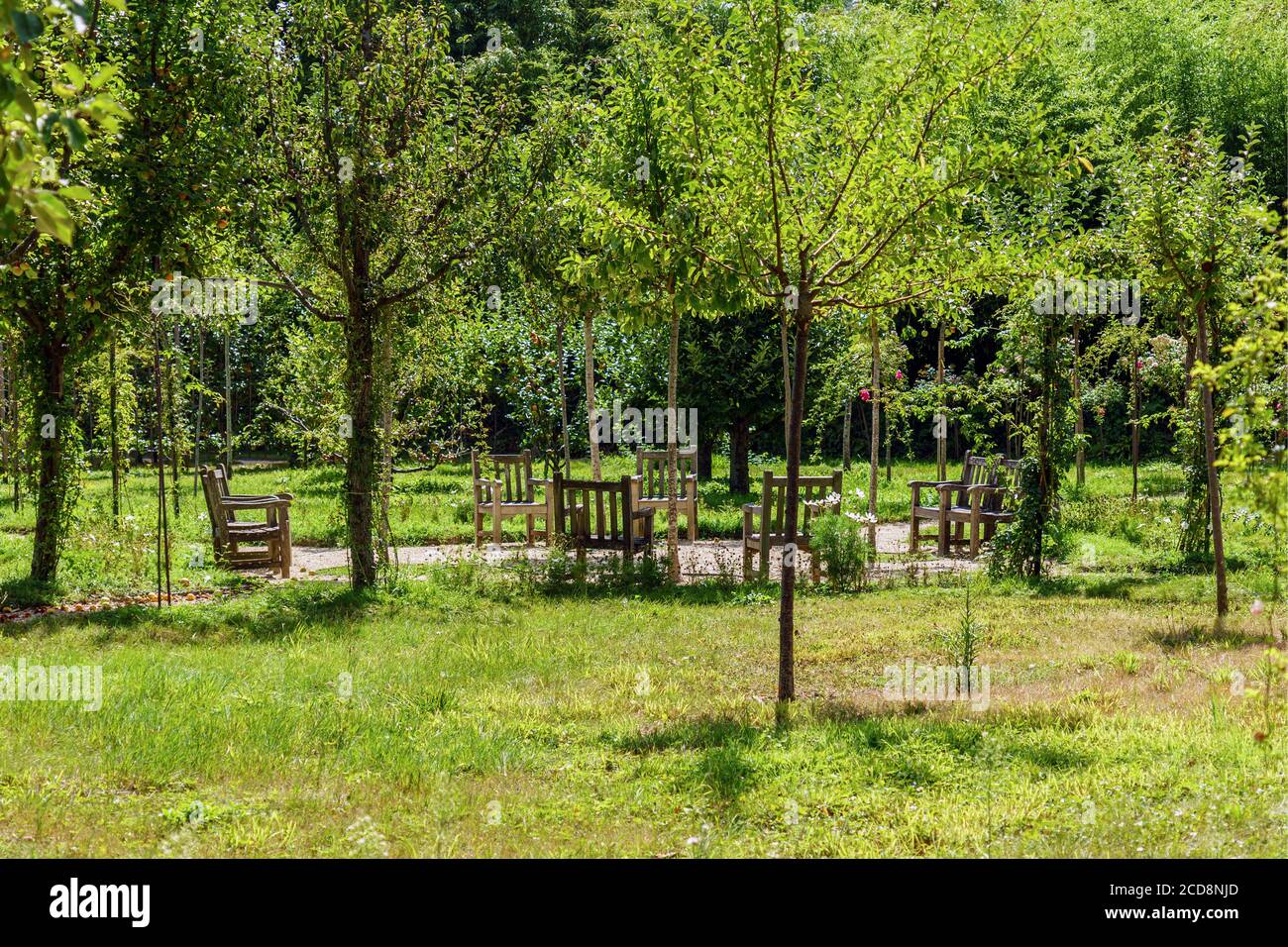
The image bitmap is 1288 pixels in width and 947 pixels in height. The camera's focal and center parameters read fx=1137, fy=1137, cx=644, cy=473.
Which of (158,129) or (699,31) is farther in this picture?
(158,129)

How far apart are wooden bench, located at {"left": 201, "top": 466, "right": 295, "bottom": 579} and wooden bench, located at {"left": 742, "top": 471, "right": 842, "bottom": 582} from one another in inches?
189

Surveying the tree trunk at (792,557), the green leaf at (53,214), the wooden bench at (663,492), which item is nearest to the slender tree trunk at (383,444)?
the wooden bench at (663,492)

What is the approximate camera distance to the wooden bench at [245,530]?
11.8 m

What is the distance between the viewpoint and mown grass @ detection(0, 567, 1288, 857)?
4.63 m

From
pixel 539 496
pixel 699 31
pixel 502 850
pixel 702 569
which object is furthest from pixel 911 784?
pixel 539 496

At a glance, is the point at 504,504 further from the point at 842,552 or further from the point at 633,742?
the point at 633,742

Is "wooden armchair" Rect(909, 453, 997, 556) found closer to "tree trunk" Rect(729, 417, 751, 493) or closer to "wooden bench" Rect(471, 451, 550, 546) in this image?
"wooden bench" Rect(471, 451, 550, 546)

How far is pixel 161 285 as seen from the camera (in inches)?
417

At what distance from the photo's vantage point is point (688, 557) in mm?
13367

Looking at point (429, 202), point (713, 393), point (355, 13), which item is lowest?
point (713, 393)

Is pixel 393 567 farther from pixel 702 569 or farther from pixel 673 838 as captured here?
pixel 673 838

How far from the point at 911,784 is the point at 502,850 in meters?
1.97

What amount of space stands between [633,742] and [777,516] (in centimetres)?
551

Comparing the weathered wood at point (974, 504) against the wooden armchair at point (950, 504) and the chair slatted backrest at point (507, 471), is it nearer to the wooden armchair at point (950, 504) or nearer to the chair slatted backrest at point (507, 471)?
the wooden armchair at point (950, 504)
